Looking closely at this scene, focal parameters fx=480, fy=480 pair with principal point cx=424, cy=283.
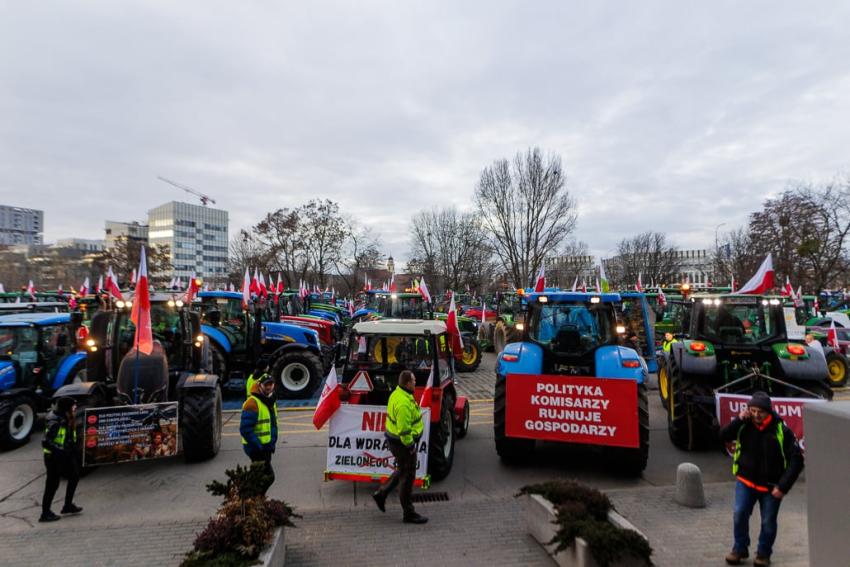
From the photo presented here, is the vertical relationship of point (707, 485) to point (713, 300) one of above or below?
below

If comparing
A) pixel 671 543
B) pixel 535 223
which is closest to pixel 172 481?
pixel 671 543

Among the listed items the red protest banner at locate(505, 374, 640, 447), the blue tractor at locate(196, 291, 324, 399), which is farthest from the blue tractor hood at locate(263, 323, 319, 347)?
the red protest banner at locate(505, 374, 640, 447)

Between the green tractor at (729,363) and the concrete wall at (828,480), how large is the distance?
14.1 ft

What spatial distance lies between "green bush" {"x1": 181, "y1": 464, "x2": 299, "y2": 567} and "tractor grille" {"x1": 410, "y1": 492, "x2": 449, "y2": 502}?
1902 millimetres

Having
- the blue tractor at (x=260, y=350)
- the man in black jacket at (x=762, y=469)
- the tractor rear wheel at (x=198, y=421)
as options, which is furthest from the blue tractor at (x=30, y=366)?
the man in black jacket at (x=762, y=469)

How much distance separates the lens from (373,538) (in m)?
4.74

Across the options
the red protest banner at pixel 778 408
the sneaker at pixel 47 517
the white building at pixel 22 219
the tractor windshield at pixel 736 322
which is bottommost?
the sneaker at pixel 47 517

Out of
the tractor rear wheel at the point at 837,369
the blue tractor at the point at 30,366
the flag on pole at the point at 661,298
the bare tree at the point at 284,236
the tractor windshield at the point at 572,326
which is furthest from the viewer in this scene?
the bare tree at the point at 284,236

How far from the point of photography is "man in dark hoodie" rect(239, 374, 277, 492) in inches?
206

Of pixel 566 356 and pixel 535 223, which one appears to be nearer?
pixel 566 356

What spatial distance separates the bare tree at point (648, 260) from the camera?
47.5 m

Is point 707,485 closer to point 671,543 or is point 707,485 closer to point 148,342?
point 671,543

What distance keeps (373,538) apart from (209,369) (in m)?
5.19

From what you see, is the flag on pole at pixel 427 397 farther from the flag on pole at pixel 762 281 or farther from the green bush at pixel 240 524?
the flag on pole at pixel 762 281
